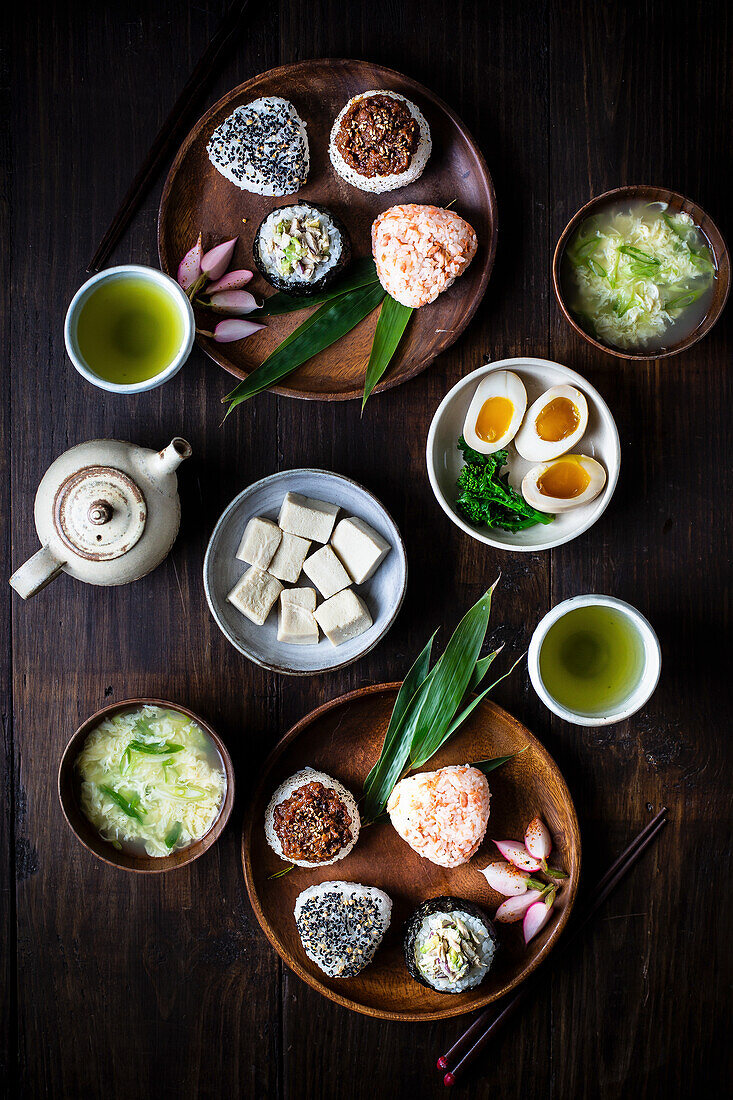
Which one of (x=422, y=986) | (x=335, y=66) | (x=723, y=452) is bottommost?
(x=422, y=986)

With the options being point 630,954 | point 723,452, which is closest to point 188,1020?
point 630,954

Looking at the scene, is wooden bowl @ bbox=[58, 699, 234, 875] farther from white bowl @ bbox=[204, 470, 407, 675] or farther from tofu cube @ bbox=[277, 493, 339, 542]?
tofu cube @ bbox=[277, 493, 339, 542]

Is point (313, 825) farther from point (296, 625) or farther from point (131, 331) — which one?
point (131, 331)

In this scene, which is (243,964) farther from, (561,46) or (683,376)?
(561,46)

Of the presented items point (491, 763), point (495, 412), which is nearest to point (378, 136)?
point (495, 412)

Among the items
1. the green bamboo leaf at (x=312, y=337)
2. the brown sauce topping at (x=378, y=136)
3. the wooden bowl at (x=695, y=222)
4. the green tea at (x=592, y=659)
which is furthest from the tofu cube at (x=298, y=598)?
the brown sauce topping at (x=378, y=136)

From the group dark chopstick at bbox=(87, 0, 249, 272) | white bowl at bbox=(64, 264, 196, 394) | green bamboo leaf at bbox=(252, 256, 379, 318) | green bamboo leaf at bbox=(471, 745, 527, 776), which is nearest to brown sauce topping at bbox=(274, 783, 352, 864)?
green bamboo leaf at bbox=(471, 745, 527, 776)
